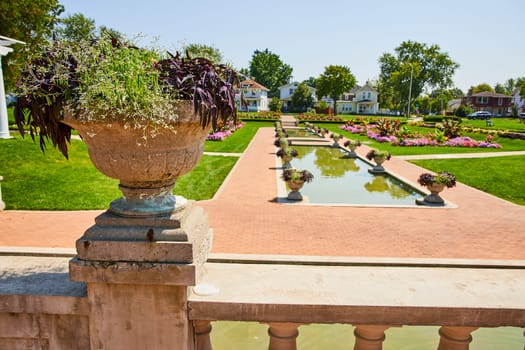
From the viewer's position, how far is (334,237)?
8039 mm

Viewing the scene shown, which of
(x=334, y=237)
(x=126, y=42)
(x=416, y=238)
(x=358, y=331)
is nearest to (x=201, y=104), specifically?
(x=126, y=42)

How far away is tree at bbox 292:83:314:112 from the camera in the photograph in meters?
82.4

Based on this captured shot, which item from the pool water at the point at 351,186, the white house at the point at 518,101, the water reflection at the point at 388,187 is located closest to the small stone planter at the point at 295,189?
the pool water at the point at 351,186

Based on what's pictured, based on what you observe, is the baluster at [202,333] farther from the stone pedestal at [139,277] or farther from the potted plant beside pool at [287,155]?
the potted plant beside pool at [287,155]

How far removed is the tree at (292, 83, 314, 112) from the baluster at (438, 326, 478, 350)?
8210cm

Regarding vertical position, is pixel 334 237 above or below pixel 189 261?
below

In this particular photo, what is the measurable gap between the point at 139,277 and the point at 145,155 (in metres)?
0.71

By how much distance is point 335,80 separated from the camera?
267 feet

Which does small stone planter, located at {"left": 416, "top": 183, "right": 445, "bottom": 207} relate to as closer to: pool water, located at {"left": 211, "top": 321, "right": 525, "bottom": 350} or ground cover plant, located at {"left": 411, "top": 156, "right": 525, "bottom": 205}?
ground cover plant, located at {"left": 411, "top": 156, "right": 525, "bottom": 205}

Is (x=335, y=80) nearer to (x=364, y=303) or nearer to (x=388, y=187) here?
(x=388, y=187)

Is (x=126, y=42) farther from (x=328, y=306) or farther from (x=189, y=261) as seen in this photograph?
(x=328, y=306)

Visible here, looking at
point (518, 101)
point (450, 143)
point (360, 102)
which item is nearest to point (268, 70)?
point (360, 102)

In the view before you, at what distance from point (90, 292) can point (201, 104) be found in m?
1.30

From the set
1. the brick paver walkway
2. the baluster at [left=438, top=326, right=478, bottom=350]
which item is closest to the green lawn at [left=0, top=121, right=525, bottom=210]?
the brick paver walkway
